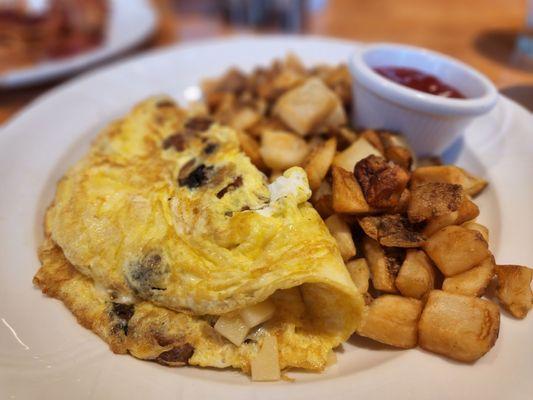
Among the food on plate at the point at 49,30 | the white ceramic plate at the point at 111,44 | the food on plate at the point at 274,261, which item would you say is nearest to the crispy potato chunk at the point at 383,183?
the food on plate at the point at 274,261

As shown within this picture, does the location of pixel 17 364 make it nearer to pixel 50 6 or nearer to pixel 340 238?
pixel 340 238

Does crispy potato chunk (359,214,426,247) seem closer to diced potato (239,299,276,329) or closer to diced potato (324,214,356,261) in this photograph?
diced potato (324,214,356,261)

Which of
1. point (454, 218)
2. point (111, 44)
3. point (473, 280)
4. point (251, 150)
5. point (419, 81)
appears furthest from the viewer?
point (111, 44)

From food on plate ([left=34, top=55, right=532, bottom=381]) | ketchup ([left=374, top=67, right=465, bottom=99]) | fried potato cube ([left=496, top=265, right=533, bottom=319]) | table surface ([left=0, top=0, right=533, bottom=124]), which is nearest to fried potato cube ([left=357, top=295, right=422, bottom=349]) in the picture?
food on plate ([left=34, top=55, right=532, bottom=381])

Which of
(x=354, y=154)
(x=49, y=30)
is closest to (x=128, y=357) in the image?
(x=354, y=154)

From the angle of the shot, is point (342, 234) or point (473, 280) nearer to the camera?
point (473, 280)

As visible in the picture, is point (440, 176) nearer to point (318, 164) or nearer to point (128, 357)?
point (318, 164)

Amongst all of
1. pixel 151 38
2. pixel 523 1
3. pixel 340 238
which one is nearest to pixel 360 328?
pixel 340 238

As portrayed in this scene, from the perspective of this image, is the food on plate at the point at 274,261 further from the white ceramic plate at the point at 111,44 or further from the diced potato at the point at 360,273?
the white ceramic plate at the point at 111,44
